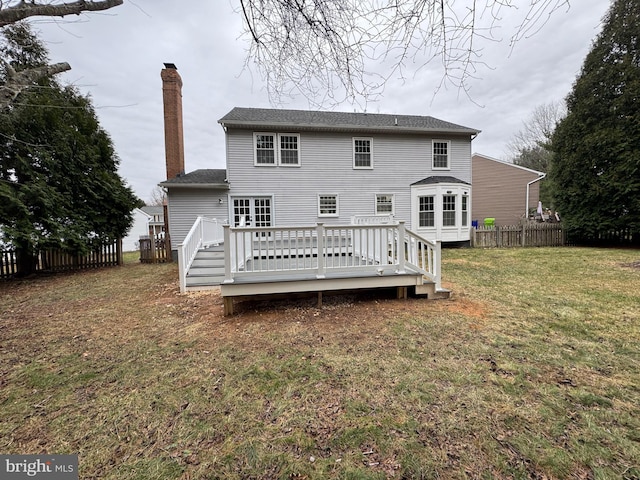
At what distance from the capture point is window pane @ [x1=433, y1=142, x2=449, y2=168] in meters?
13.4

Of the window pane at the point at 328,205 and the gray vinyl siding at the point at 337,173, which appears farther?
the window pane at the point at 328,205

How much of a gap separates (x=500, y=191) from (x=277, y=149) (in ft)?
56.1

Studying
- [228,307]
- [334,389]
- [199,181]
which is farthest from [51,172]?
[334,389]

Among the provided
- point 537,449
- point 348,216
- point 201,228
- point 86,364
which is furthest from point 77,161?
point 537,449

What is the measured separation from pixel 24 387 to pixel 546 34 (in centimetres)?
619

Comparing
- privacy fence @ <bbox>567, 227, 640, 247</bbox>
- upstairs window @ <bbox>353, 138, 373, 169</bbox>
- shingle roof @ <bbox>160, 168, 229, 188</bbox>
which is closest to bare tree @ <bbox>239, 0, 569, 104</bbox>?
shingle roof @ <bbox>160, 168, 229, 188</bbox>

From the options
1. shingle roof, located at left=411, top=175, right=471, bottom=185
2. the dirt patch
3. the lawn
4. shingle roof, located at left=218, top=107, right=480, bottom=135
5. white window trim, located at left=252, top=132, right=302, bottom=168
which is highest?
shingle roof, located at left=218, top=107, right=480, bottom=135

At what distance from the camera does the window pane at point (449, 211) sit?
1263cm

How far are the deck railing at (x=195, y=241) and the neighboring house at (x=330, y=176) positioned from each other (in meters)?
2.74

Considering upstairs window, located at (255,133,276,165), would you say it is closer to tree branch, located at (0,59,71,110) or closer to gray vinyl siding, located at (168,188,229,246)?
gray vinyl siding, located at (168,188,229,246)

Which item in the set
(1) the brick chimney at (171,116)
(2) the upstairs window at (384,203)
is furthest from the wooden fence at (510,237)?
(1) the brick chimney at (171,116)

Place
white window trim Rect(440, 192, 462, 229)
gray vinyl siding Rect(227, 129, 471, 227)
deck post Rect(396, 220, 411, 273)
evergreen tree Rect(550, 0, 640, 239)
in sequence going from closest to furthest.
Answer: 1. deck post Rect(396, 220, 411, 273)
2. evergreen tree Rect(550, 0, 640, 239)
3. gray vinyl siding Rect(227, 129, 471, 227)
4. white window trim Rect(440, 192, 462, 229)

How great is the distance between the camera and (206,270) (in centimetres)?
676

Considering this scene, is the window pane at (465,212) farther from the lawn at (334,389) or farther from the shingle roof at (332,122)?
the lawn at (334,389)
